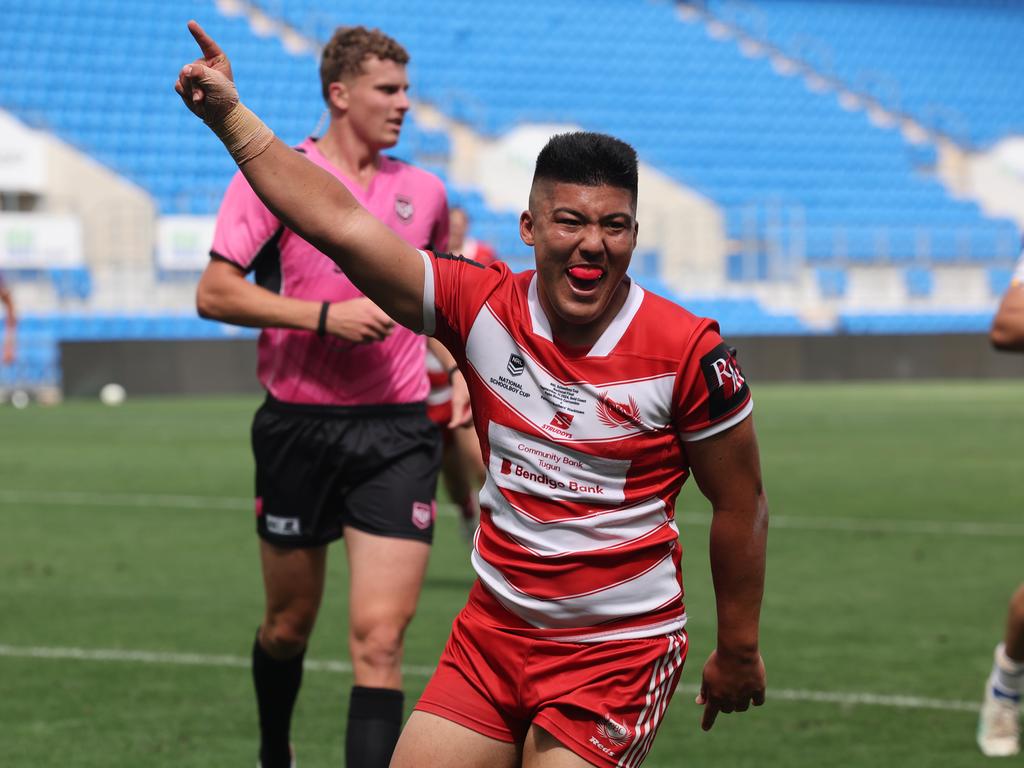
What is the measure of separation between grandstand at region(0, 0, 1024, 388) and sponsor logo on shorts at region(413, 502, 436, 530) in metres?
22.1

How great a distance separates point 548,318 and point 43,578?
6.64m

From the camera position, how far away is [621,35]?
1522 inches

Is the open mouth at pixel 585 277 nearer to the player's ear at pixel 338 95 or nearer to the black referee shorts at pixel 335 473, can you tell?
the black referee shorts at pixel 335 473

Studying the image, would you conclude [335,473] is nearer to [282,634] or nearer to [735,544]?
[282,634]

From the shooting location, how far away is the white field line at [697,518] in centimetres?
1121

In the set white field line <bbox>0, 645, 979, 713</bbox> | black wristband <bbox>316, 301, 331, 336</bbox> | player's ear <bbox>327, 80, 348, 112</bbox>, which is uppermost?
player's ear <bbox>327, 80, 348, 112</bbox>

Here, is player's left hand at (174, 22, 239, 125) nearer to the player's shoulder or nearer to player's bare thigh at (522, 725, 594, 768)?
the player's shoulder

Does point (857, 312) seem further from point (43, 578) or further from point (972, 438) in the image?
point (43, 578)

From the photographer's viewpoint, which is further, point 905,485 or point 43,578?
point 905,485

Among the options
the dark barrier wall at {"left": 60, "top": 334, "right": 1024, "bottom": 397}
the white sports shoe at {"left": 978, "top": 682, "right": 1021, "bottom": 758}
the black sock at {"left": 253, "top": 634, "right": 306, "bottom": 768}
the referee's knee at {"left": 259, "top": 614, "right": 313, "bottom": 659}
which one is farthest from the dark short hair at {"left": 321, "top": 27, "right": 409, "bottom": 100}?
the dark barrier wall at {"left": 60, "top": 334, "right": 1024, "bottom": 397}

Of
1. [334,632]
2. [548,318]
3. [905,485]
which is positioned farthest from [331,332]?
[905,485]

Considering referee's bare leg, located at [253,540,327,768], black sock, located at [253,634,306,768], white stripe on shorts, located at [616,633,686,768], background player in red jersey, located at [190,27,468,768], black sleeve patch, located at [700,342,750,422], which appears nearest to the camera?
black sleeve patch, located at [700,342,750,422]

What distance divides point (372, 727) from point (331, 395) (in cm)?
109

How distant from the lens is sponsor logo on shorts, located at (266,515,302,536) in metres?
4.98
